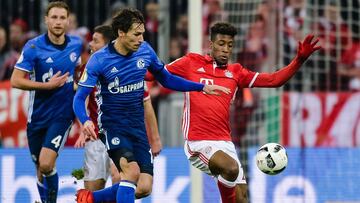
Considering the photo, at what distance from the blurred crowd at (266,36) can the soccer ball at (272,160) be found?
3883mm

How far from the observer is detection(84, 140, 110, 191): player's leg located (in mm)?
11758

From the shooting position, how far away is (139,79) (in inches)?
416

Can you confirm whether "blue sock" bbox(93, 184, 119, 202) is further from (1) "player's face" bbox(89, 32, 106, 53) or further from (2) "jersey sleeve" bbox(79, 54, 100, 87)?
(1) "player's face" bbox(89, 32, 106, 53)

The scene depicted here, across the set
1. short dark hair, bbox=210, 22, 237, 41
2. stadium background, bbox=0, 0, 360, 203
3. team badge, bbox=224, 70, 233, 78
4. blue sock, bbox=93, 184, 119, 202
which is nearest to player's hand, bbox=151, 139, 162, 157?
blue sock, bbox=93, 184, 119, 202

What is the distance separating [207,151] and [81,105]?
4.93ft

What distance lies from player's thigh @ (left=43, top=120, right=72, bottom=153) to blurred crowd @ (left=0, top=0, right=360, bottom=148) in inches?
134

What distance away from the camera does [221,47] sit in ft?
36.7

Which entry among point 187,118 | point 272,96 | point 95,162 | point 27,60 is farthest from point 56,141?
point 272,96

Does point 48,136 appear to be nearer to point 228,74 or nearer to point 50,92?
point 50,92

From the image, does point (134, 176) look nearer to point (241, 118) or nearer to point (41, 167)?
point (41, 167)

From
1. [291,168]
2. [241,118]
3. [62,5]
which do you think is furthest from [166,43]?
[62,5]

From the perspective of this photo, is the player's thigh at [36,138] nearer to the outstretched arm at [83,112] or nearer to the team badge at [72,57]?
the team badge at [72,57]

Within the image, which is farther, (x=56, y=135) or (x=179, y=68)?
(x=56, y=135)

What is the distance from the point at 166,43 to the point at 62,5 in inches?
153
